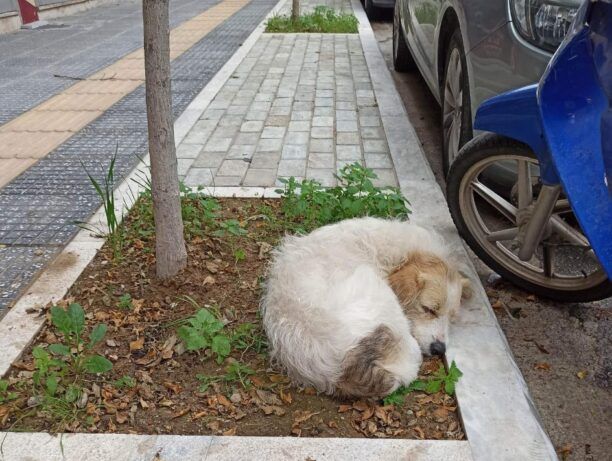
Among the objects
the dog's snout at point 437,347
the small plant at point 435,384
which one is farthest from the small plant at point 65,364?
the dog's snout at point 437,347

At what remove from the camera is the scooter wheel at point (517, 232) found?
10.4ft

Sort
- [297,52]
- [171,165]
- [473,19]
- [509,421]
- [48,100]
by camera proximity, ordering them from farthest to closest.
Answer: [297,52] → [48,100] → [473,19] → [171,165] → [509,421]

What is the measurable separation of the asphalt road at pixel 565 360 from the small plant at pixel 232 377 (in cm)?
138

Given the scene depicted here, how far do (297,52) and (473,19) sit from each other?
5687mm

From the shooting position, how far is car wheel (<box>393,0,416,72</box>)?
783cm

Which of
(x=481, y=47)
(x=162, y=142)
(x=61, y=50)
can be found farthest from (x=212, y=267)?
(x=61, y=50)

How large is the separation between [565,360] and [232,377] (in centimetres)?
172

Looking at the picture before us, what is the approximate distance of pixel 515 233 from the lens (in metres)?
3.38

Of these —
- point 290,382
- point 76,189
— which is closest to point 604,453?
point 290,382

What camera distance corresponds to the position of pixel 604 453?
8.24 feet

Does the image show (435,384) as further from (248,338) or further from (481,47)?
(481,47)

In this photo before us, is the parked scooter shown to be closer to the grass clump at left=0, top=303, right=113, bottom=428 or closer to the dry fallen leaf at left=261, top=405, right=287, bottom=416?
the dry fallen leaf at left=261, top=405, right=287, bottom=416

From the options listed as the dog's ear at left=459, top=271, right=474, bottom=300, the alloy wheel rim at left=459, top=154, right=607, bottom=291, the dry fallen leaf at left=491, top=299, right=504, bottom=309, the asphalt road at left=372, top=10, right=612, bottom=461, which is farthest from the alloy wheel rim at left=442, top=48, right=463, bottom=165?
the dog's ear at left=459, top=271, right=474, bottom=300

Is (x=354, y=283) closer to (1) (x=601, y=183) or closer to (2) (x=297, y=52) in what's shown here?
(1) (x=601, y=183)
